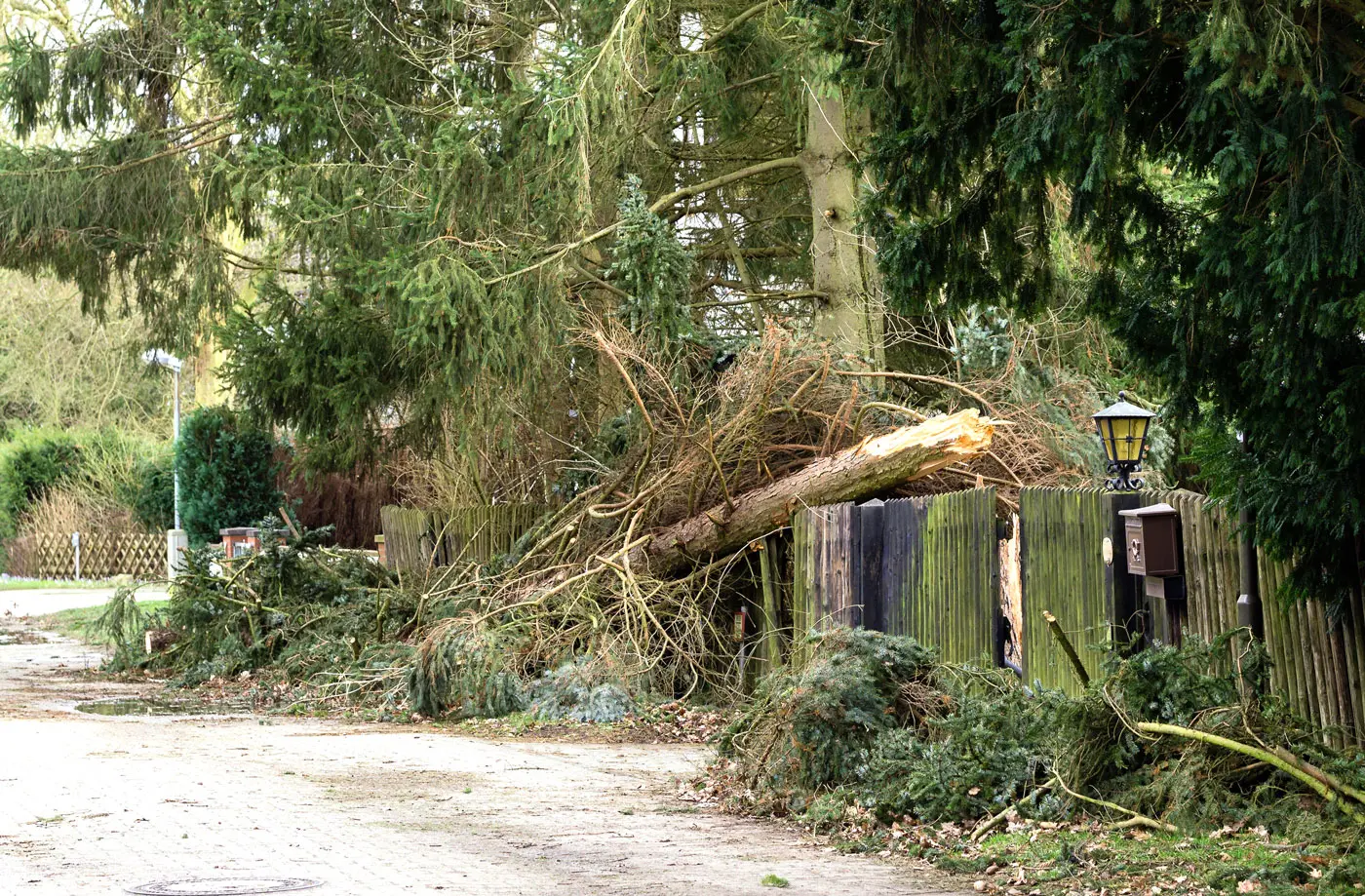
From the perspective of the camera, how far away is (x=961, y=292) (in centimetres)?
764

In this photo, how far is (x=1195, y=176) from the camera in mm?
6742

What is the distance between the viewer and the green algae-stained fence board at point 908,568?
33.2 ft

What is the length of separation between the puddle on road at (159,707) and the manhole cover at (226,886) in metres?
7.75

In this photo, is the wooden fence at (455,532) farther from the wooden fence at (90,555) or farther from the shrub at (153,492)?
the shrub at (153,492)

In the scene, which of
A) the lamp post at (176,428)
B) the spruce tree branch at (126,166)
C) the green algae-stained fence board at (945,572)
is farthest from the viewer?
the lamp post at (176,428)

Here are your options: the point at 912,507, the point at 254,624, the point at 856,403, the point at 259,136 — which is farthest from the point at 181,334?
the point at 912,507

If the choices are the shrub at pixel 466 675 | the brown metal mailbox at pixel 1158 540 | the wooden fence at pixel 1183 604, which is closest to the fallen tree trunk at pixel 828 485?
the shrub at pixel 466 675

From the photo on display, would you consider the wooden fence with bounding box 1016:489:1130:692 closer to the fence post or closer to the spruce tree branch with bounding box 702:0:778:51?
the fence post

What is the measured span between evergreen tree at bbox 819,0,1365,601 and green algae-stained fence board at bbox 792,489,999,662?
2.81 m

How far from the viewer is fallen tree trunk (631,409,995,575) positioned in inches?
486

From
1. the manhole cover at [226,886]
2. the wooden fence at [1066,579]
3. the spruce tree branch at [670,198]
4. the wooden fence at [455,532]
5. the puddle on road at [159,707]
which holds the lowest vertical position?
the manhole cover at [226,886]

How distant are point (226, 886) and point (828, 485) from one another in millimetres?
7106

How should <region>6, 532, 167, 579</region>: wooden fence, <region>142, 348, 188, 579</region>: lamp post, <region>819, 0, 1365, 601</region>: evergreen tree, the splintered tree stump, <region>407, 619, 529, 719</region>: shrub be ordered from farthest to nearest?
<region>6, 532, 167, 579</region>: wooden fence, <region>142, 348, 188, 579</region>: lamp post, the splintered tree stump, <region>407, 619, 529, 719</region>: shrub, <region>819, 0, 1365, 601</region>: evergreen tree

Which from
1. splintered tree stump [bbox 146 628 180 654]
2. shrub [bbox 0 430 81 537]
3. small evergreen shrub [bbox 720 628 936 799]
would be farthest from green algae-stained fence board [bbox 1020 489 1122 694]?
shrub [bbox 0 430 81 537]
